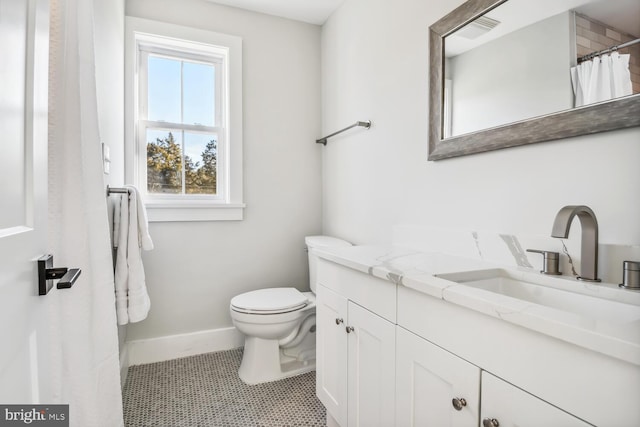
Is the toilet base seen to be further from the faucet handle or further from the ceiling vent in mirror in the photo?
the ceiling vent in mirror

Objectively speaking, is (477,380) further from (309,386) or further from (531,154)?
(309,386)

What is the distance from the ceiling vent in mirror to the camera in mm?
1255

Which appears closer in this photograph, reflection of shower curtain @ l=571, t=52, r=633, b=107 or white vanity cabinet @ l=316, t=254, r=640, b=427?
white vanity cabinet @ l=316, t=254, r=640, b=427

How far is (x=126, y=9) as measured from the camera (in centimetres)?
210

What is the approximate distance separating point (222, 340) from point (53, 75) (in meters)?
1.96

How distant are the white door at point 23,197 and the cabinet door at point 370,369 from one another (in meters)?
0.92

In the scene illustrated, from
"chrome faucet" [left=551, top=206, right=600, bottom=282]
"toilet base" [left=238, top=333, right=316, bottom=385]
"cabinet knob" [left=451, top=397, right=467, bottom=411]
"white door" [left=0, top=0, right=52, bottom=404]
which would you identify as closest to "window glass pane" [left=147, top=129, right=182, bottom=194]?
"toilet base" [left=238, top=333, right=316, bottom=385]

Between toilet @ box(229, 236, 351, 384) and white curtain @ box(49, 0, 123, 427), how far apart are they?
86cm

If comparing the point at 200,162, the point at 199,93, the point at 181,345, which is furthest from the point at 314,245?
the point at 199,93

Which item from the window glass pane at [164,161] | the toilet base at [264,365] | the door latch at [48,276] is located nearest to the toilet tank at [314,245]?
the toilet base at [264,365]

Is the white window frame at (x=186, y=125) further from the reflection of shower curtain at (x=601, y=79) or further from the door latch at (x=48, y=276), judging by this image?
the reflection of shower curtain at (x=601, y=79)

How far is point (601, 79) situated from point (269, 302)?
1.79 m

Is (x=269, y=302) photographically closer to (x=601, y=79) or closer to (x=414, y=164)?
(x=414, y=164)

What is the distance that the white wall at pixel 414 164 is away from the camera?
3.10 feet
